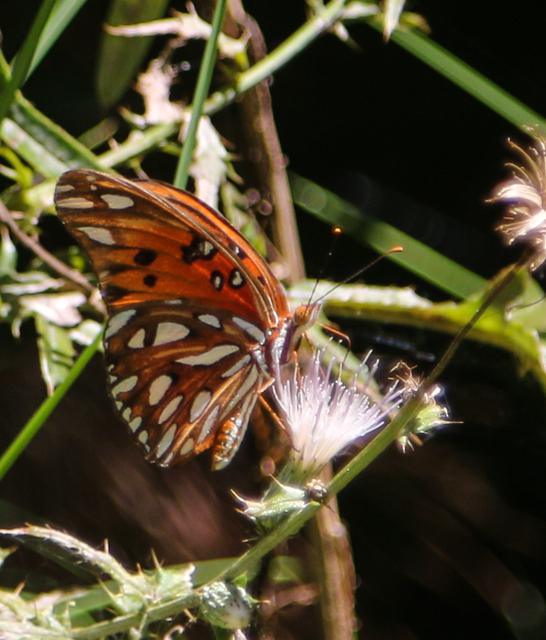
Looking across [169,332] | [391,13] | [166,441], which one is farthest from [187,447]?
[391,13]

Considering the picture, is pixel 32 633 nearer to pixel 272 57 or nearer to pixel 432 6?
pixel 272 57

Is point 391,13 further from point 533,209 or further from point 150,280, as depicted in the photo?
point 533,209

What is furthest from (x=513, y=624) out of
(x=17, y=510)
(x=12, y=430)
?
(x=12, y=430)

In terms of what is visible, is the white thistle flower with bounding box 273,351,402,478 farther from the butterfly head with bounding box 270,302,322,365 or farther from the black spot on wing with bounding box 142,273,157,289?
the black spot on wing with bounding box 142,273,157,289

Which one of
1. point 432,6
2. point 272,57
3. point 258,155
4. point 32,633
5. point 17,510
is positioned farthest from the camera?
point 432,6

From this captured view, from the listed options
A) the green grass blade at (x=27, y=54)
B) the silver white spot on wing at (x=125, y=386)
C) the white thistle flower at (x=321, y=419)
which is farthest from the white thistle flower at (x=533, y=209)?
the silver white spot on wing at (x=125, y=386)

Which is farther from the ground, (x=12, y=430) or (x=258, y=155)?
(x=258, y=155)

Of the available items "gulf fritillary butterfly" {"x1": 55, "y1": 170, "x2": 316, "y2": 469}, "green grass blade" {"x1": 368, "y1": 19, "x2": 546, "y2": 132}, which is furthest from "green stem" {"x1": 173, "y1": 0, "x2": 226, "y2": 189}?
"green grass blade" {"x1": 368, "y1": 19, "x2": 546, "y2": 132}

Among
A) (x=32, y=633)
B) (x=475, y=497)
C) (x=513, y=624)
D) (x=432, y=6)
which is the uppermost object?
(x=432, y=6)
